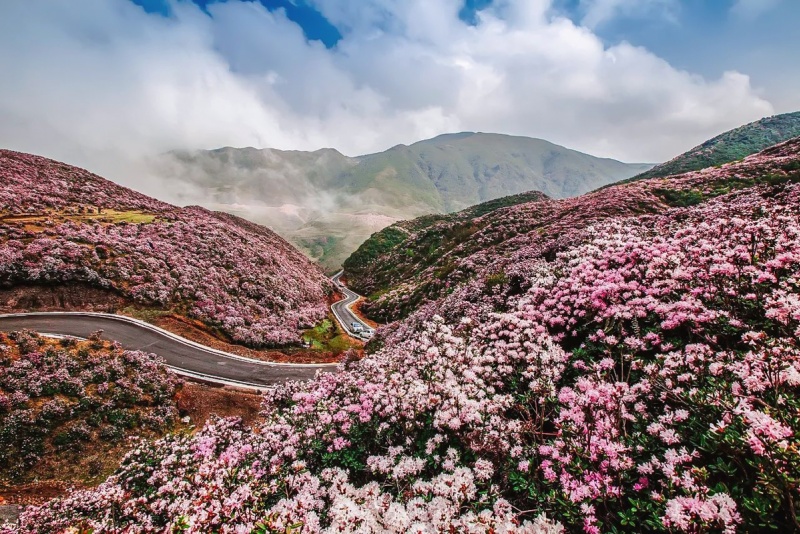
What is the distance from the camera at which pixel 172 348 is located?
1152 inches

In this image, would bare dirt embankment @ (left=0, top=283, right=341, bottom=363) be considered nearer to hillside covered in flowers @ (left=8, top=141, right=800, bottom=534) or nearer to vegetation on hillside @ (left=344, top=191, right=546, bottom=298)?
vegetation on hillside @ (left=344, top=191, right=546, bottom=298)

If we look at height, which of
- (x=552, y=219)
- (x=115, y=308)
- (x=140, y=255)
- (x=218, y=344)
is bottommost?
(x=218, y=344)

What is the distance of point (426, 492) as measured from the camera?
6.11 meters

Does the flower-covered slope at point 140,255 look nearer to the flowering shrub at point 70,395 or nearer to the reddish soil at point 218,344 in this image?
the reddish soil at point 218,344

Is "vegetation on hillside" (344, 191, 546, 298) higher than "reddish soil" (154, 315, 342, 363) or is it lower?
higher

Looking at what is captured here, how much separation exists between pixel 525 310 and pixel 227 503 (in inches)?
441

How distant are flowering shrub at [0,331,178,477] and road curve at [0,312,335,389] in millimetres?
3311

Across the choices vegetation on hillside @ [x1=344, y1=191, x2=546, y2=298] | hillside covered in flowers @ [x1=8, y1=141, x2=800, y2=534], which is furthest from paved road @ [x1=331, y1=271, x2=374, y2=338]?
hillside covered in flowers @ [x1=8, y1=141, x2=800, y2=534]

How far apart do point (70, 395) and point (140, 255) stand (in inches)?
886

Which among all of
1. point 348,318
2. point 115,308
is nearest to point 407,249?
point 348,318

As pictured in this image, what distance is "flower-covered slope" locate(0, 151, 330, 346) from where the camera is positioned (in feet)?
106

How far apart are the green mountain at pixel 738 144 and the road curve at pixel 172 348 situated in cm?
13174

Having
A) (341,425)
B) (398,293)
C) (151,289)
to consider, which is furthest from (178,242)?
(341,425)

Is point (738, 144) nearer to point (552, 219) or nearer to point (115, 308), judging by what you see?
point (552, 219)
